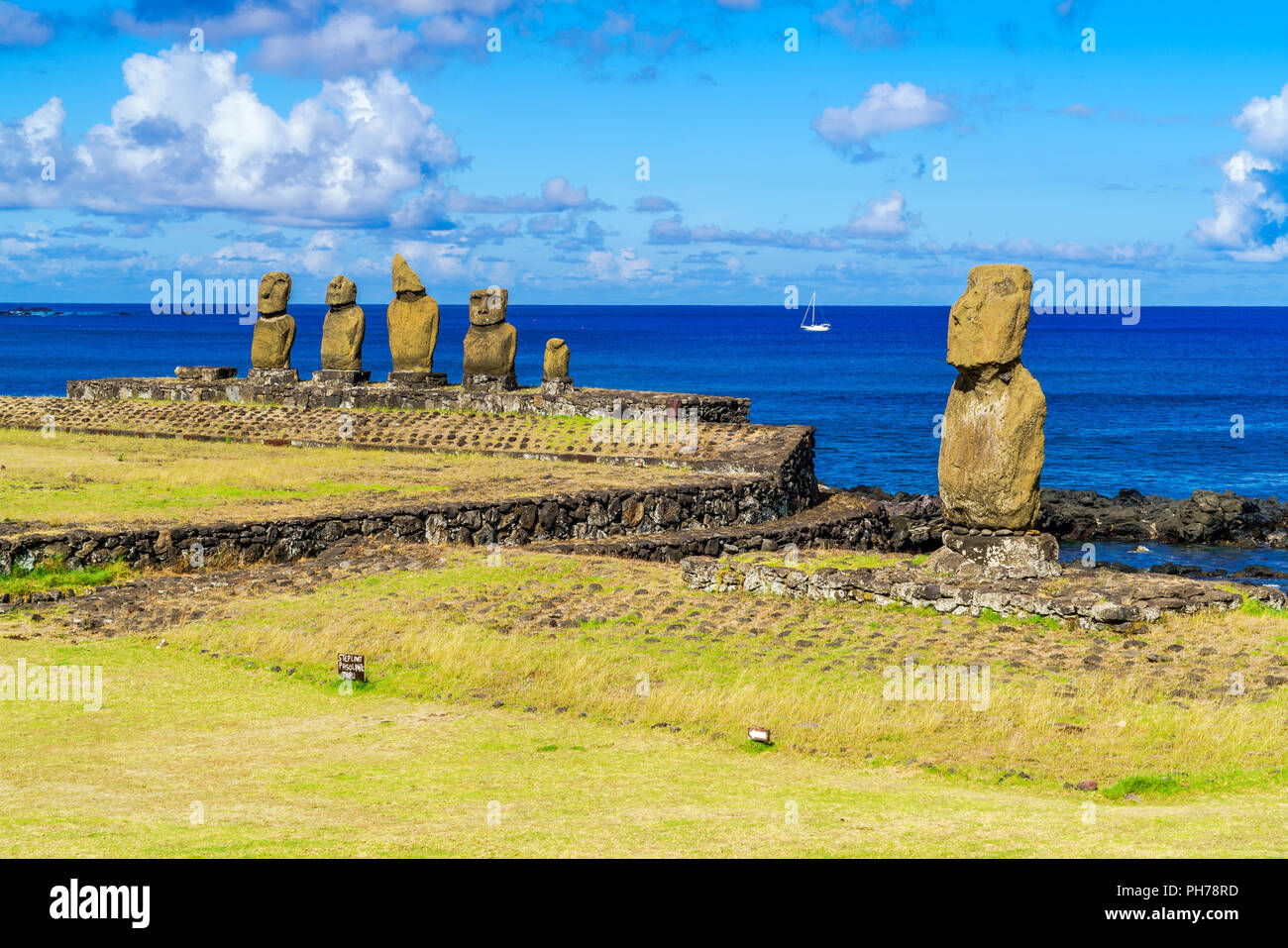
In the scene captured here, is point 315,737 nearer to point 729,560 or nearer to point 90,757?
point 90,757

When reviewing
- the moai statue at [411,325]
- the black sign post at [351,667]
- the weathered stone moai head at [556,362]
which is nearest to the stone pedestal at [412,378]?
the moai statue at [411,325]

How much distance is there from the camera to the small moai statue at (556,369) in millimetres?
41969

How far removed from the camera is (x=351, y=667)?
16688 mm

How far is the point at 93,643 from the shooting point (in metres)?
18.8

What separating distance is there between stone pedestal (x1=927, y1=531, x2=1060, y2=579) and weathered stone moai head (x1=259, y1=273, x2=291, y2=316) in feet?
106

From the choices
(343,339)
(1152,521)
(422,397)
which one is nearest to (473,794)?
(422,397)

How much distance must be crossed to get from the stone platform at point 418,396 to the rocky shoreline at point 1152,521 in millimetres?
6860

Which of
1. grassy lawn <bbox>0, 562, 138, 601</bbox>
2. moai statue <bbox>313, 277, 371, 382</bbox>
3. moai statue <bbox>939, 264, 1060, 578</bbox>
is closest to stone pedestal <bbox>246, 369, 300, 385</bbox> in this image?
moai statue <bbox>313, 277, 371, 382</bbox>

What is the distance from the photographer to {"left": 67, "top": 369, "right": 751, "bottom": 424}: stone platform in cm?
3875

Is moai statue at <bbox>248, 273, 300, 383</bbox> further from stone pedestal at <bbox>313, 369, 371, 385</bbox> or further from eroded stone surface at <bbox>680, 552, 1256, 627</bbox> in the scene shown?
eroded stone surface at <bbox>680, 552, 1256, 627</bbox>

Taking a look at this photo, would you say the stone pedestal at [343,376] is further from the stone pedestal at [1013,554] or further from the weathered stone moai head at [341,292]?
the stone pedestal at [1013,554]

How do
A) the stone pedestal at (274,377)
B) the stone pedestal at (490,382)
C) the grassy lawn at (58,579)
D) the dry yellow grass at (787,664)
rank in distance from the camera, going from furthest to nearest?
1. the stone pedestal at (274,377)
2. the stone pedestal at (490,382)
3. the grassy lawn at (58,579)
4. the dry yellow grass at (787,664)

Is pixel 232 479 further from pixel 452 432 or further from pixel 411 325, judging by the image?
pixel 411 325

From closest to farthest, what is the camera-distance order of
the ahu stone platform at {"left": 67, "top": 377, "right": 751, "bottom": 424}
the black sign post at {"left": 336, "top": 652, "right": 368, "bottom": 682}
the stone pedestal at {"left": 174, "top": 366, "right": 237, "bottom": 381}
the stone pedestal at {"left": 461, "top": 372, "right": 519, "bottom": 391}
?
1. the black sign post at {"left": 336, "top": 652, "right": 368, "bottom": 682}
2. the ahu stone platform at {"left": 67, "top": 377, "right": 751, "bottom": 424}
3. the stone pedestal at {"left": 461, "top": 372, "right": 519, "bottom": 391}
4. the stone pedestal at {"left": 174, "top": 366, "right": 237, "bottom": 381}
